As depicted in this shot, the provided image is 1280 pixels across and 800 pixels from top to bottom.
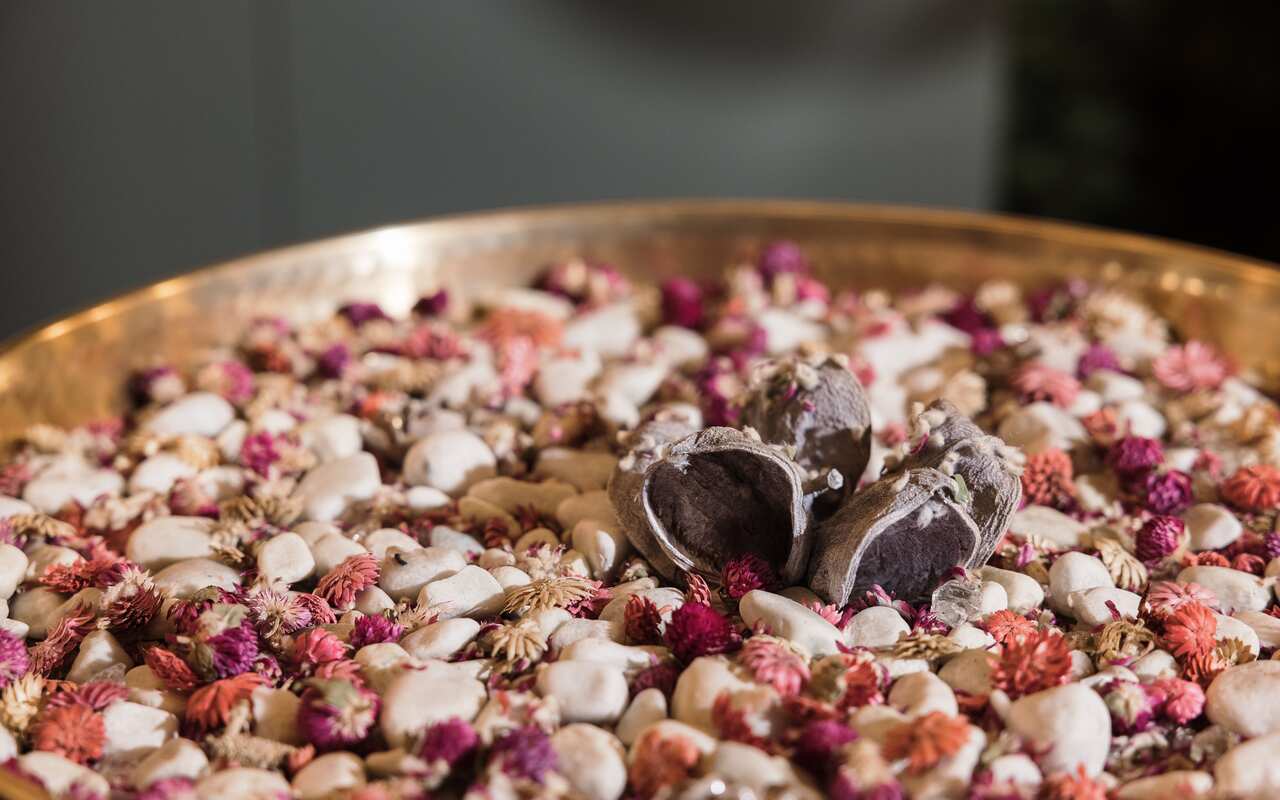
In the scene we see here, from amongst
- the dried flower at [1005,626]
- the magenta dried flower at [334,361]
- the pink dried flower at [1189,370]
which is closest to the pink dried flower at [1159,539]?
the dried flower at [1005,626]

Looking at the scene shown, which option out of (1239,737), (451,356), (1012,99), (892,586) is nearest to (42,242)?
(451,356)

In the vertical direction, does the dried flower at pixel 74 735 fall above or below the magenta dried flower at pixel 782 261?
below

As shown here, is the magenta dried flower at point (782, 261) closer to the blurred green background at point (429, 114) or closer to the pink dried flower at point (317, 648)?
the pink dried flower at point (317, 648)

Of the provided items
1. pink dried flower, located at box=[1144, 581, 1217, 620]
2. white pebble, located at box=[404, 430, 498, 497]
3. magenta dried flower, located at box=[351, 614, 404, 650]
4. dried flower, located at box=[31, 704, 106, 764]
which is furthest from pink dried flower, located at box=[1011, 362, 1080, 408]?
Answer: dried flower, located at box=[31, 704, 106, 764]

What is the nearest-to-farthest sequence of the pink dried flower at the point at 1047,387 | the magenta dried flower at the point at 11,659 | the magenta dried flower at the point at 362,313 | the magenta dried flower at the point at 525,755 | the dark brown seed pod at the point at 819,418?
the magenta dried flower at the point at 525,755 < the magenta dried flower at the point at 11,659 < the dark brown seed pod at the point at 819,418 < the pink dried flower at the point at 1047,387 < the magenta dried flower at the point at 362,313

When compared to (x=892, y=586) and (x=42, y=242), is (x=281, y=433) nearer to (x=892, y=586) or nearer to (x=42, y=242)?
(x=892, y=586)

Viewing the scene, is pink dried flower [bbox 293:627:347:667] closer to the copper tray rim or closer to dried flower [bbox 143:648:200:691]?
dried flower [bbox 143:648:200:691]

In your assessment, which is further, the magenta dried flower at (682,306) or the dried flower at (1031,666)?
the magenta dried flower at (682,306)

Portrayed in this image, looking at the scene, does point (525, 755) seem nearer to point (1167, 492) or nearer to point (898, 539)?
point (898, 539)
